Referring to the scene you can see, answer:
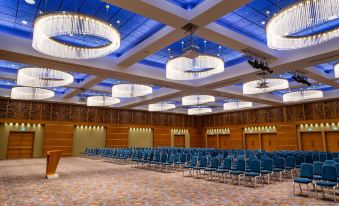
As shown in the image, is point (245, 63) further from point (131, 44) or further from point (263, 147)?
point (263, 147)

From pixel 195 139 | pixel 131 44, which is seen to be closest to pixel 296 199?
pixel 131 44

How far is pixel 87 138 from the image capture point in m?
22.0

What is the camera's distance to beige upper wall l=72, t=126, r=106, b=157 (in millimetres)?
21416

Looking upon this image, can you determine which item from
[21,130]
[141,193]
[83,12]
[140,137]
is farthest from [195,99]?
[21,130]

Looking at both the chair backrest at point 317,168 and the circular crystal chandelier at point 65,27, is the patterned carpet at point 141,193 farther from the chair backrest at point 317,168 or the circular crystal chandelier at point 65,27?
the circular crystal chandelier at point 65,27

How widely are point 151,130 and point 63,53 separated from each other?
66.1 feet

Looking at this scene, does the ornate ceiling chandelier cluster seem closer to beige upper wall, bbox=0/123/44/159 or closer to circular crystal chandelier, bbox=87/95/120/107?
circular crystal chandelier, bbox=87/95/120/107

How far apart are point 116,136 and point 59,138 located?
5.25m

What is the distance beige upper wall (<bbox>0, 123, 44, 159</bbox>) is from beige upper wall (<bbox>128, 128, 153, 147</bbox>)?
26.9 feet

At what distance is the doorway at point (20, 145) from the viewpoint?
18672mm

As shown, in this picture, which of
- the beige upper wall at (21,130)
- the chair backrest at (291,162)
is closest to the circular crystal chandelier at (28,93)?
the beige upper wall at (21,130)

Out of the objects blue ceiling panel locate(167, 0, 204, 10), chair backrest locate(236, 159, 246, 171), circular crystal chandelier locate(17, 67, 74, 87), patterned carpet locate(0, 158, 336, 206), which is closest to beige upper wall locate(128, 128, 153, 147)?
circular crystal chandelier locate(17, 67, 74, 87)

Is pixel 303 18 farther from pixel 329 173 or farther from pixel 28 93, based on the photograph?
pixel 28 93

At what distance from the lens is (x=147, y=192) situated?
22.4ft
